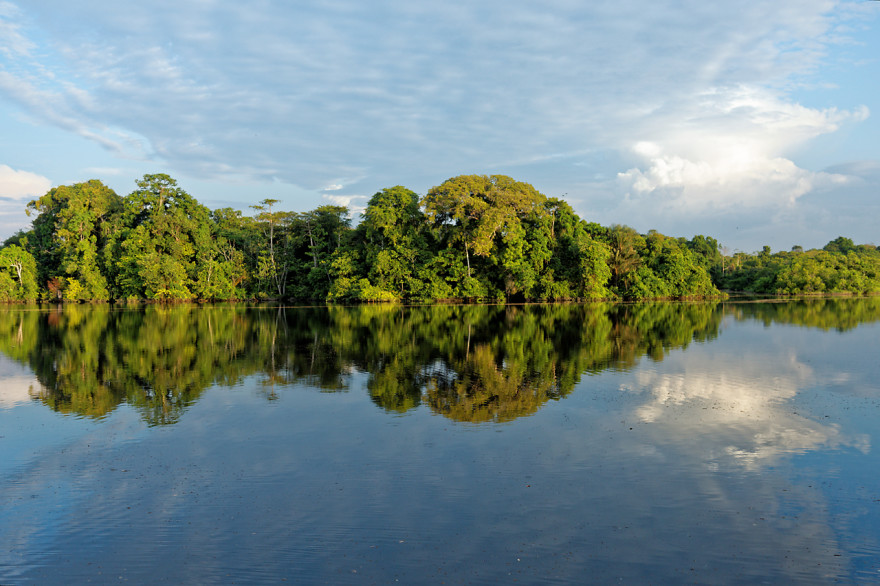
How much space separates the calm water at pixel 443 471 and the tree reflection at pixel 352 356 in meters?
0.17

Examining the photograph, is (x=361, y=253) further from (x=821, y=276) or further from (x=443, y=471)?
(x=821, y=276)

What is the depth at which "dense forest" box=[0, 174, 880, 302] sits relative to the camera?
53.6 m

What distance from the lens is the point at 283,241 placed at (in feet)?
216

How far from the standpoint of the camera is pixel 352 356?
19578 millimetres

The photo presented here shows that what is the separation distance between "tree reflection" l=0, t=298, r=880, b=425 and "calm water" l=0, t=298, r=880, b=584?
0.57 ft

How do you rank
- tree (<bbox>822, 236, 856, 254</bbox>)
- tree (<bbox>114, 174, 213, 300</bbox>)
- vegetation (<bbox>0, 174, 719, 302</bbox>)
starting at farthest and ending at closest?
tree (<bbox>822, 236, 856, 254</bbox>) < tree (<bbox>114, 174, 213, 300</bbox>) < vegetation (<bbox>0, 174, 719, 302</bbox>)

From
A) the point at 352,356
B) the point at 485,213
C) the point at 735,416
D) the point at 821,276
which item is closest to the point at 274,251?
the point at 485,213

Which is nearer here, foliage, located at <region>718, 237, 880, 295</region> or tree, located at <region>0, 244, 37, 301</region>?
tree, located at <region>0, 244, 37, 301</region>

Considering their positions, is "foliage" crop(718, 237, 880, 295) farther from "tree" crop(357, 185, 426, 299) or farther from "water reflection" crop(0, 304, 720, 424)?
"tree" crop(357, 185, 426, 299)

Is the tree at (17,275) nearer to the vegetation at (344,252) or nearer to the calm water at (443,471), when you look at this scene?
the vegetation at (344,252)

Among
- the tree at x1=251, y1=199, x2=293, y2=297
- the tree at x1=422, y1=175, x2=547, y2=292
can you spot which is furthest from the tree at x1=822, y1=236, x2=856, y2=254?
the tree at x1=251, y1=199, x2=293, y2=297

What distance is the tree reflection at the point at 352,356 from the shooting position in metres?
13.0

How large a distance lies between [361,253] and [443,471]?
51582 millimetres

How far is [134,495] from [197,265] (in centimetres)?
5908
